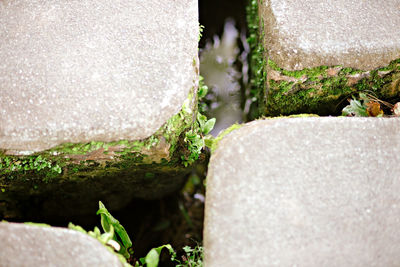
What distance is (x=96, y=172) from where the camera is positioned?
68.7 inches

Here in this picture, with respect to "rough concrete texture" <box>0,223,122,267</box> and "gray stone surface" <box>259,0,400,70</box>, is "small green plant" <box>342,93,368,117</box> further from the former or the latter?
"rough concrete texture" <box>0,223,122,267</box>

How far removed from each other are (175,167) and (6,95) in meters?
0.88

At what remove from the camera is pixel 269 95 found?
1746 millimetres

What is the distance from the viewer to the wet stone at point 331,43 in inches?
59.8

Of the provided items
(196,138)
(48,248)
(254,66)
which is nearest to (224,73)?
(254,66)

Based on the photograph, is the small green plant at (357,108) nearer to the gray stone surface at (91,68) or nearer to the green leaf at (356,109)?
the green leaf at (356,109)

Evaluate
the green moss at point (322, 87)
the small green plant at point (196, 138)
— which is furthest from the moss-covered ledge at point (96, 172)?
the green moss at point (322, 87)

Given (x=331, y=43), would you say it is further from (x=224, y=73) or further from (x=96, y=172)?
(x=96, y=172)

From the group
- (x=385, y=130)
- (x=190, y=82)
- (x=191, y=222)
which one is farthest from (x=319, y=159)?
(x=191, y=222)

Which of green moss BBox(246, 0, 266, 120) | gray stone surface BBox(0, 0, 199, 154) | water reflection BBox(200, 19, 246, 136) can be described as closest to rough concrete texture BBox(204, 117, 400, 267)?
gray stone surface BBox(0, 0, 199, 154)

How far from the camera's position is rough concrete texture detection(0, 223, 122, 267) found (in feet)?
4.03

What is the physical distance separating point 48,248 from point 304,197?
1017 mm

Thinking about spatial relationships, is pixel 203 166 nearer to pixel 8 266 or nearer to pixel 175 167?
pixel 175 167

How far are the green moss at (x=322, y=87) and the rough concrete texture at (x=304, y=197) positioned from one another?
31 centimetres
